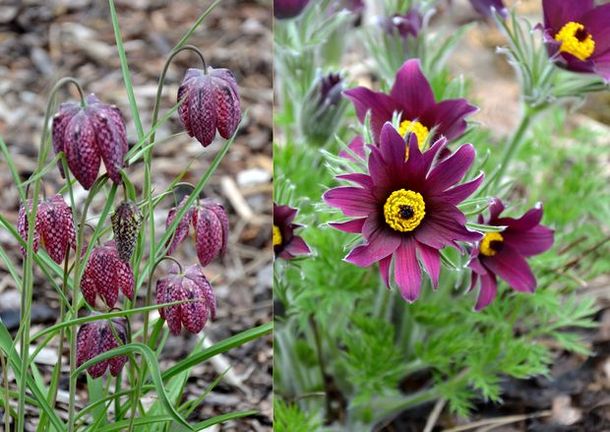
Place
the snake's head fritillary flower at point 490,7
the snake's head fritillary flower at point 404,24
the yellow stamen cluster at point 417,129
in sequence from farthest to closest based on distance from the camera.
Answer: the snake's head fritillary flower at point 404,24
the snake's head fritillary flower at point 490,7
the yellow stamen cluster at point 417,129

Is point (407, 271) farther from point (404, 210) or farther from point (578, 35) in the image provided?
point (578, 35)

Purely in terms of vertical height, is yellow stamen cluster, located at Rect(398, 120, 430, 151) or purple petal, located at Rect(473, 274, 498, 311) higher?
yellow stamen cluster, located at Rect(398, 120, 430, 151)

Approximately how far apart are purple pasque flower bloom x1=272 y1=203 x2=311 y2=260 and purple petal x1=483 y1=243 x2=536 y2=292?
22 cm

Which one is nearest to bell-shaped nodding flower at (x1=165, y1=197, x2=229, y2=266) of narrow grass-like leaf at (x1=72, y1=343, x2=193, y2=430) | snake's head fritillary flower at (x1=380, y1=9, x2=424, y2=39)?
narrow grass-like leaf at (x1=72, y1=343, x2=193, y2=430)

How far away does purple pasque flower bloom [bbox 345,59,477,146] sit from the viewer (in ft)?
3.44

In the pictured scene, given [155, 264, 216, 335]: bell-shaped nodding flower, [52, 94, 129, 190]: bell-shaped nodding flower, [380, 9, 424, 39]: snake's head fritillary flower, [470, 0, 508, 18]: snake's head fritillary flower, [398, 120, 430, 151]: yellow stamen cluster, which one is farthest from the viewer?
[380, 9, 424, 39]: snake's head fritillary flower

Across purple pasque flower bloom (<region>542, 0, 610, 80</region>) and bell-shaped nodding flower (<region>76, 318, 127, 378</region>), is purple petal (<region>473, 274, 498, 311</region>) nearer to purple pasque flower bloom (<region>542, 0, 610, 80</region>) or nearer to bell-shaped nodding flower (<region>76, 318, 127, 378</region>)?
purple pasque flower bloom (<region>542, 0, 610, 80</region>)

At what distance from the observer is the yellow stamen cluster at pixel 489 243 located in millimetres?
1084

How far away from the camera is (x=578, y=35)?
3.47 ft

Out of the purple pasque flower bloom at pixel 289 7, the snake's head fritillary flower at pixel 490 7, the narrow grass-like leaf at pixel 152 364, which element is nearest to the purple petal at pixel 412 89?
the snake's head fritillary flower at pixel 490 7

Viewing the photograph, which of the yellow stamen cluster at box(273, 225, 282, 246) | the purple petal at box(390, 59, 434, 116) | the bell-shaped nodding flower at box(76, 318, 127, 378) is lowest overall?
the yellow stamen cluster at box(273, 225, 282, 246)

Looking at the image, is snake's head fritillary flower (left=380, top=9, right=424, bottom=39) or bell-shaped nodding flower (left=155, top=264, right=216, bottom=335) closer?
bell-shaped nodding flower (left=155, top=264, right=216, bottom=335)

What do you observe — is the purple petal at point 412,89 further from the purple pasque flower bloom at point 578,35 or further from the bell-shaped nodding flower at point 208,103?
the bell-shaped nodding flower at point 208,103

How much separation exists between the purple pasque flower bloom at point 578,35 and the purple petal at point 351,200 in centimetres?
27
